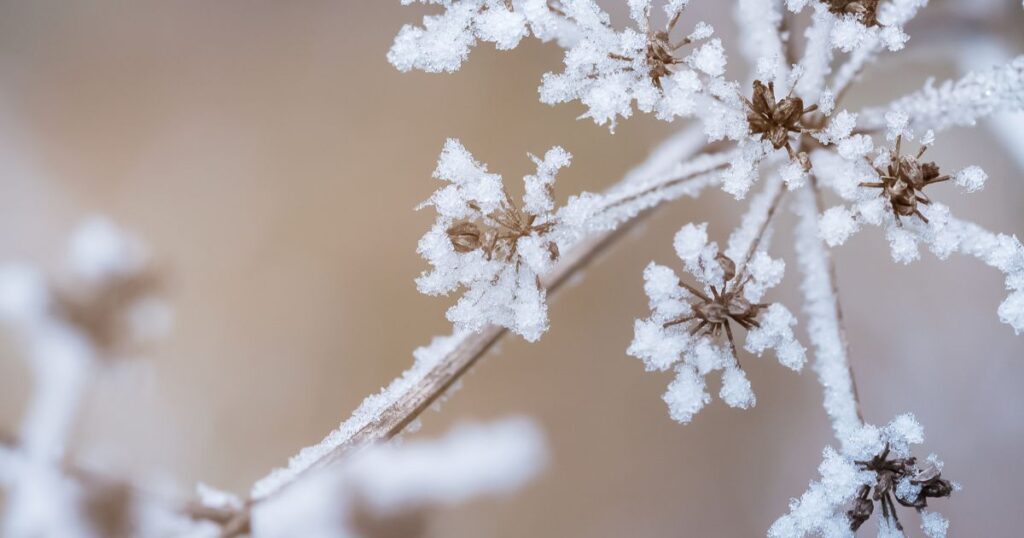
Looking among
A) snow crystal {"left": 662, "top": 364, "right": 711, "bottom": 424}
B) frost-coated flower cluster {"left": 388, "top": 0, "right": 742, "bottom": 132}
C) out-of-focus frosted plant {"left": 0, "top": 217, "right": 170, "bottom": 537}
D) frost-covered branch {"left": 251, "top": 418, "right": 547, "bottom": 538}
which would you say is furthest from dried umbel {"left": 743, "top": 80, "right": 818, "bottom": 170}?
out-of-focus frosted plant {"left": 0, "top": 217, "right": 170, "bottom": 537}

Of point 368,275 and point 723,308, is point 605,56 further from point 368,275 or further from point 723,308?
point 368,275

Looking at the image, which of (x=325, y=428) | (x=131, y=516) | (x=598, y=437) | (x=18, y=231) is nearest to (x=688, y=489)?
(x=598, y=437)

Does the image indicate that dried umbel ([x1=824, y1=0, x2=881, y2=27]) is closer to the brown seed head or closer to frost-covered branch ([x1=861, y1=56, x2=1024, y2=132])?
frost-covered branch ([x1=861, y1=56, x2=1024, y2=132])

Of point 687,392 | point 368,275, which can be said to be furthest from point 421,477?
point 687,392

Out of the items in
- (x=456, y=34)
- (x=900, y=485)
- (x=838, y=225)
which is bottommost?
(x=900, y=485)

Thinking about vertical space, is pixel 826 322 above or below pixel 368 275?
below

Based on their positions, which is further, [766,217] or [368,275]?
[368,275]
